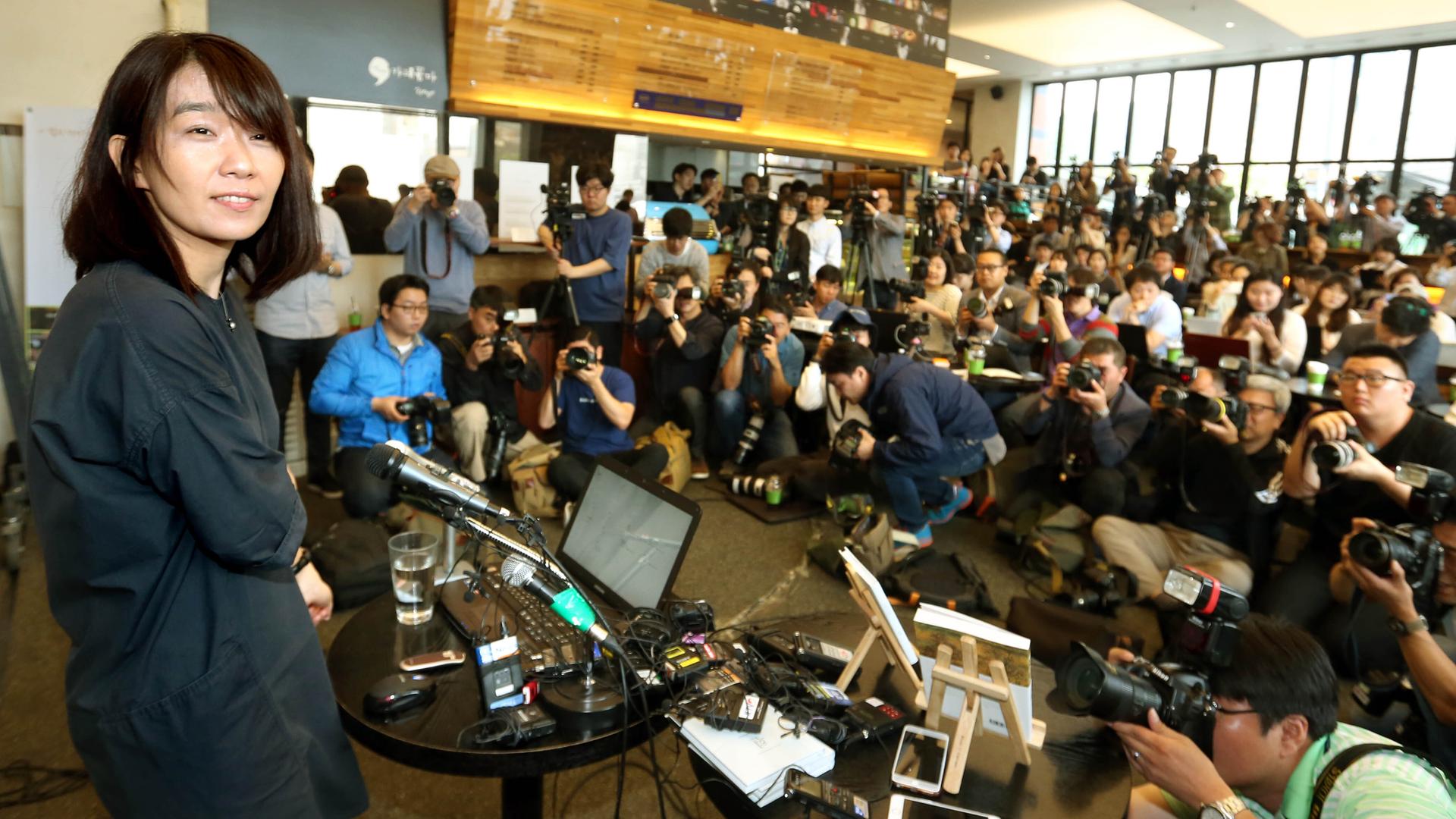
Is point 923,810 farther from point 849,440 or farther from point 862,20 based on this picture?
point 862,20

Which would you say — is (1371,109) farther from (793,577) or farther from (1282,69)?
(793,577)

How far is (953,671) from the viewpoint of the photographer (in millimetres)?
1469

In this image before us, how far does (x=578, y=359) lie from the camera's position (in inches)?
136

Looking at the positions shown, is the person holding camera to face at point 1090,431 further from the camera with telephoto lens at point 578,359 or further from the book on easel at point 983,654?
the book on easel at point 983,654

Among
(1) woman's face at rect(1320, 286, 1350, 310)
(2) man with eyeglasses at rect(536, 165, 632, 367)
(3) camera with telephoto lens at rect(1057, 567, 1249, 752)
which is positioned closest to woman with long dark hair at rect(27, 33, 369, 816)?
(3) camera with telephoto lens at rect(1057, 567, 1249, 752)

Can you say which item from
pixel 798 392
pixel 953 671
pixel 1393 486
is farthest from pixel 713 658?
pixel 798 392

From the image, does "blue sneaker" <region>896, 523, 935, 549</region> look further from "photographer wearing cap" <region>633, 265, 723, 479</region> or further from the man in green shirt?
the man in green shirt

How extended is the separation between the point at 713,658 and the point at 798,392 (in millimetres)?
2898

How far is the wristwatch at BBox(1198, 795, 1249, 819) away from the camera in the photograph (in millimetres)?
1328

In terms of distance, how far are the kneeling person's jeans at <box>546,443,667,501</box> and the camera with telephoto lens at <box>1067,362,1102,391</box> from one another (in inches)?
66.6

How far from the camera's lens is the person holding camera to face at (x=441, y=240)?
4203 millimetres

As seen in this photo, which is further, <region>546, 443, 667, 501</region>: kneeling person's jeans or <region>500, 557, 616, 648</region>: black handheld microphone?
<region>546, 443, 667, 501</region>: kneeling person's jeans

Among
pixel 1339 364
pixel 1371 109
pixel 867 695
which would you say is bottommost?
pixel 867 695

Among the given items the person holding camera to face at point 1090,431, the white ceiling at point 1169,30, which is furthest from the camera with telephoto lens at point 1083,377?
the white ceiling at point 1169,30
